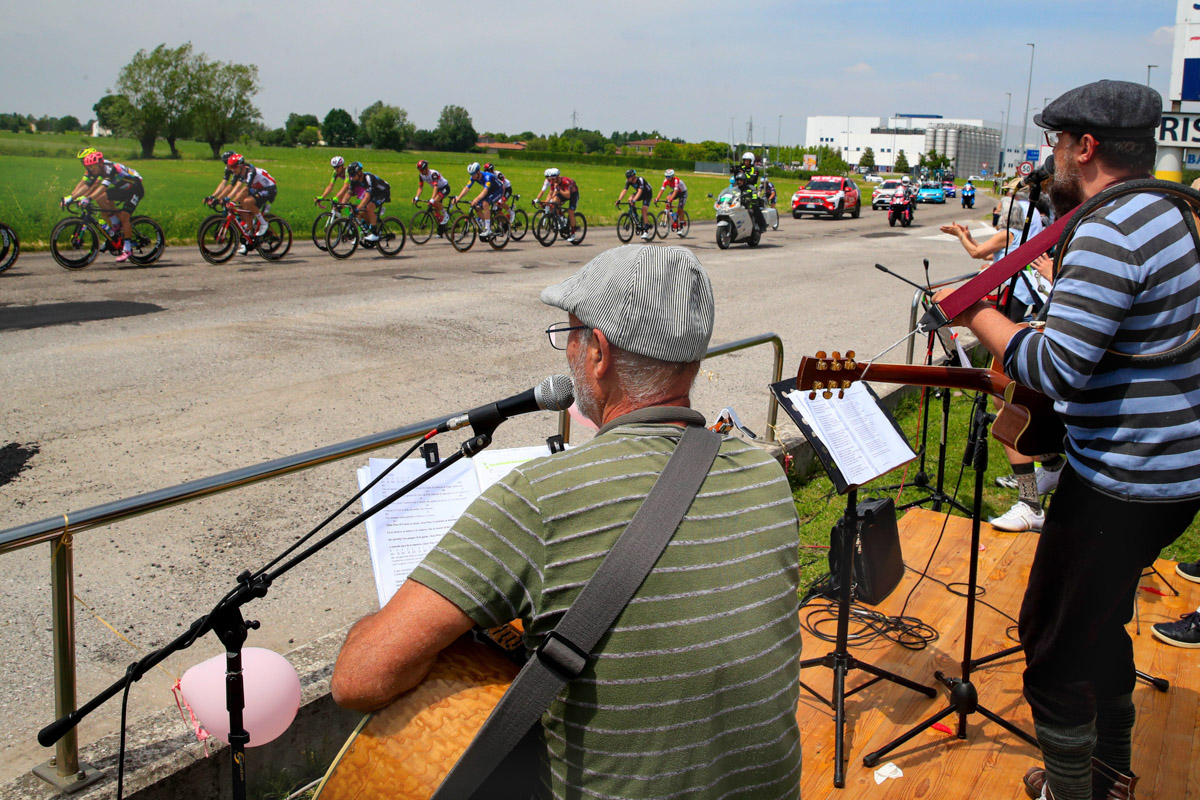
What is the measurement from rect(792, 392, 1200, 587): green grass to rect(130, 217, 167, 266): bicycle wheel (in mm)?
14087

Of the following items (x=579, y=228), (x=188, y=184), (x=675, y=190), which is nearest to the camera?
(x=579, y=228)

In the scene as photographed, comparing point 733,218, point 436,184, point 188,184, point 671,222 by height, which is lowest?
point 671,222

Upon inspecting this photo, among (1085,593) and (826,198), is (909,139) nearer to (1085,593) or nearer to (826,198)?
(826,198)

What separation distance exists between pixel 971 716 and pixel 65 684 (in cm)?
305

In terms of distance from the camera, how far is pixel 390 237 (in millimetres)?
18750

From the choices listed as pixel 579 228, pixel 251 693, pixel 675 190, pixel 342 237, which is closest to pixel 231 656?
pixel 251 693

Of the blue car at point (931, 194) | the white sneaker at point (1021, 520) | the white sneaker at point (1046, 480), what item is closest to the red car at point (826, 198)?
the blue car at point (931, 194)

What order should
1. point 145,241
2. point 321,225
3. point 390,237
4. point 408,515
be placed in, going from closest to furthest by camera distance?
1. point 408,515
2. point 145,241
3. point 390,237
4. point 321,225

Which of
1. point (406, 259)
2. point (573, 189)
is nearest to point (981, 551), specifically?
point (406, 259)

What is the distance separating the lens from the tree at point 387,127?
85.9m

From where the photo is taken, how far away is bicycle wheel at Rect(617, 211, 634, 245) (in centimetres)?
2489

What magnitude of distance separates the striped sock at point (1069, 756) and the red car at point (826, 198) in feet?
126

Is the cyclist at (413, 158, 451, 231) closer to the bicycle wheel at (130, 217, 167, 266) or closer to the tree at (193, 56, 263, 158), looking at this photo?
the bicycle wheel at (130, 217, 167, 266)

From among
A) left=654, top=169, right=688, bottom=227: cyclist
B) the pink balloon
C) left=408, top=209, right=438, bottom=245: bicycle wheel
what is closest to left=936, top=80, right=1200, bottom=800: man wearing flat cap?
the pink balloon
